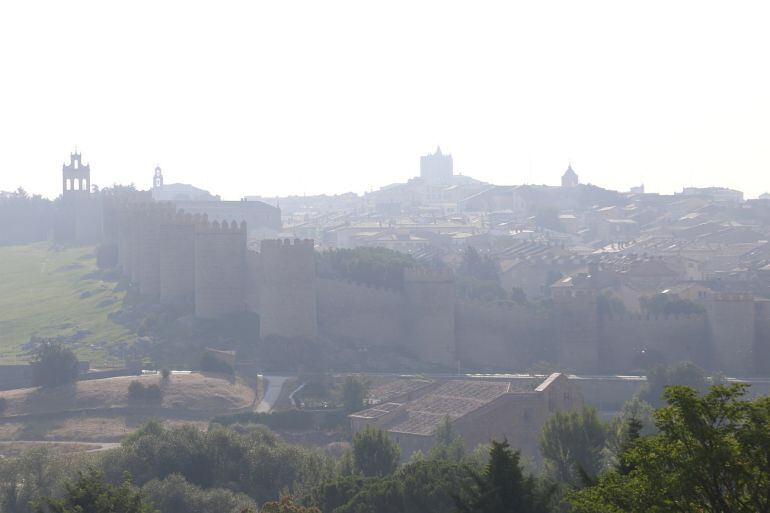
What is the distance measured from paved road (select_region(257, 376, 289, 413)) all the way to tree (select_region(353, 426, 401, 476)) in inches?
387

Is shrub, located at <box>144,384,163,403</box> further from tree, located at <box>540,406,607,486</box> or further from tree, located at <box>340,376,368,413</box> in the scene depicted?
Answer: tree, located at <box>540,406,607,486</box>

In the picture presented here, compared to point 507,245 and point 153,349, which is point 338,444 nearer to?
point 153,349

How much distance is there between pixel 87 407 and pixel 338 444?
755cm

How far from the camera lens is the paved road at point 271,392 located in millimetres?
42744

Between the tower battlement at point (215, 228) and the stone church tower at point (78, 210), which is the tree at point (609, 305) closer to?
the tower battlement at point (215, 228)

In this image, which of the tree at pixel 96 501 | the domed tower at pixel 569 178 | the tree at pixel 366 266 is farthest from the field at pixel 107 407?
the domed tower at pixel 569 178

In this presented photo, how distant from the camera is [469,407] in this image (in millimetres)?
40125

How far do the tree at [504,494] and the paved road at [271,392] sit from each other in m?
23.8

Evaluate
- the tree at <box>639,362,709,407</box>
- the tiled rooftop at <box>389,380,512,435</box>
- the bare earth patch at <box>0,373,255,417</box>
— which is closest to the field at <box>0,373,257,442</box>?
the bare earth patch at <box>0,373,255,417</box>

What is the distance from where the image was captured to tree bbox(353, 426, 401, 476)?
3169 cm

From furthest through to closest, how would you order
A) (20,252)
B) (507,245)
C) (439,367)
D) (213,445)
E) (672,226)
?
(672,226)
(507,245)
(20,252)
(439,367)
(213,445)

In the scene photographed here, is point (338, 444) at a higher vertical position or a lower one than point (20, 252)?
lower

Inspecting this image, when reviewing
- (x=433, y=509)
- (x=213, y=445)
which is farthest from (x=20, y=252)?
(x=433, y=509)

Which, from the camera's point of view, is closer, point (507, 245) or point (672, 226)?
point (507, 245)
